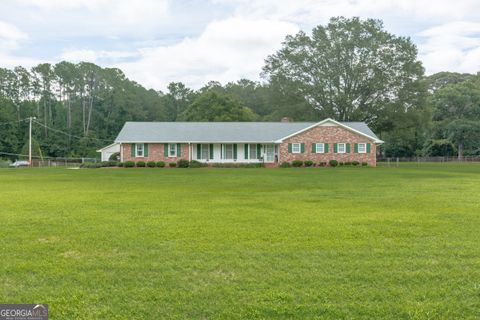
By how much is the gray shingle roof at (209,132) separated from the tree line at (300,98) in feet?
27.6

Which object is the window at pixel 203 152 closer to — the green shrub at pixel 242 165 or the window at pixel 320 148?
the green shrub at pixel 242 165

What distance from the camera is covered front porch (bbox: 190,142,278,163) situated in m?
37.0

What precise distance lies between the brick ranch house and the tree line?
11261 mm

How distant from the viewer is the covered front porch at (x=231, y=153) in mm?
36969

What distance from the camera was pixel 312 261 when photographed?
5.27m

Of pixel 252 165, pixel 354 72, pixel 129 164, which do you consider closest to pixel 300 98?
pixel 354 72

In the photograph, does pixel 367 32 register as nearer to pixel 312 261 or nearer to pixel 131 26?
pixel 131 26

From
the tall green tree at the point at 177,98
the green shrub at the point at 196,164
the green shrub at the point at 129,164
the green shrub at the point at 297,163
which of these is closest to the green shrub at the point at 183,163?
the green shrub at the point at 196,164

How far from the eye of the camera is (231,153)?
1464 inches

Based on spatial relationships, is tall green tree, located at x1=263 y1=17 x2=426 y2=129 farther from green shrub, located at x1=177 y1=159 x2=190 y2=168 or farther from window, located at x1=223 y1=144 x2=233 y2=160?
green shrub, located at x1=177 y1=159 x2=190 y2=168

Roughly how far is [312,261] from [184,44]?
30.5 meters

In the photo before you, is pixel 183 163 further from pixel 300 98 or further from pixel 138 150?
pixel 300 98

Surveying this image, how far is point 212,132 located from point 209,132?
271 mm

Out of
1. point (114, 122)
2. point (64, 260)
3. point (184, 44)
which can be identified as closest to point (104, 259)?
point (64, 260)
